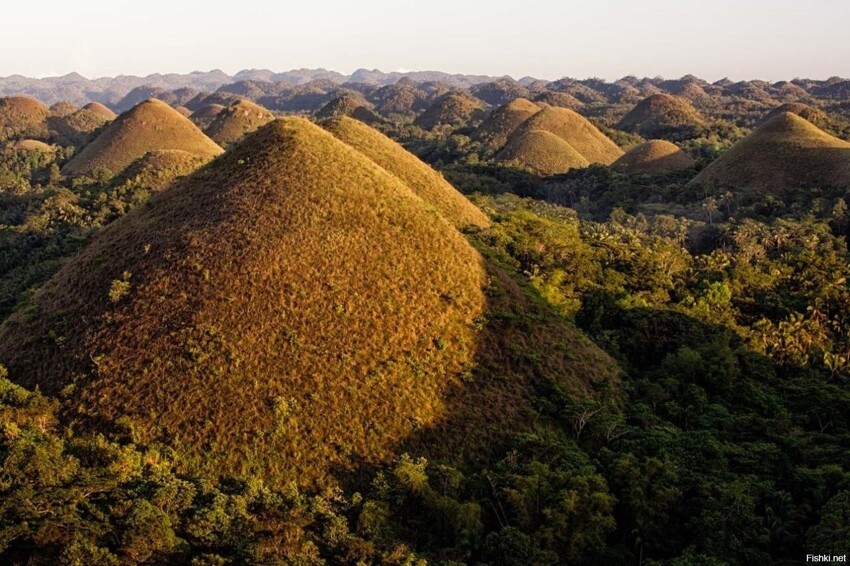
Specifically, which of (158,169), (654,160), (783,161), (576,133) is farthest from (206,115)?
(783,161)

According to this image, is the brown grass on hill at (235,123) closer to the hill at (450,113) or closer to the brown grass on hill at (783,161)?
the hill at (450,113)

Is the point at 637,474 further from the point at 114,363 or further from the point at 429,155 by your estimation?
the point at 429,155

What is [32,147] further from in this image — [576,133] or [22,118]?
[576,133]

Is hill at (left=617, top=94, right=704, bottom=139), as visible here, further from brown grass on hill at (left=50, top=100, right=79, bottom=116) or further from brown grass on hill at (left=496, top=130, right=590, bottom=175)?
brown grass on hill at (left=50, top=100, right=79, bottom=116)

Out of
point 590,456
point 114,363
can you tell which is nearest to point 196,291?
point 114,363

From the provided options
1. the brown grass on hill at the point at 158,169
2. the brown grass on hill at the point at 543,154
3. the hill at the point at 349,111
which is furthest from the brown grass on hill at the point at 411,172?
the hill at the point at 349,111

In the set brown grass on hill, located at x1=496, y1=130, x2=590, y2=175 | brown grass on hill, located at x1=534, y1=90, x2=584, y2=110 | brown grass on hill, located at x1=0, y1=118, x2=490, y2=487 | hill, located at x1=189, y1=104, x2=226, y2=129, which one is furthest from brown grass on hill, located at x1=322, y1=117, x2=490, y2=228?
brown grass on hill, located at x1=534, y1=90, x2=584, y2=110

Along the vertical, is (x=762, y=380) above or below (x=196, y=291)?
below
